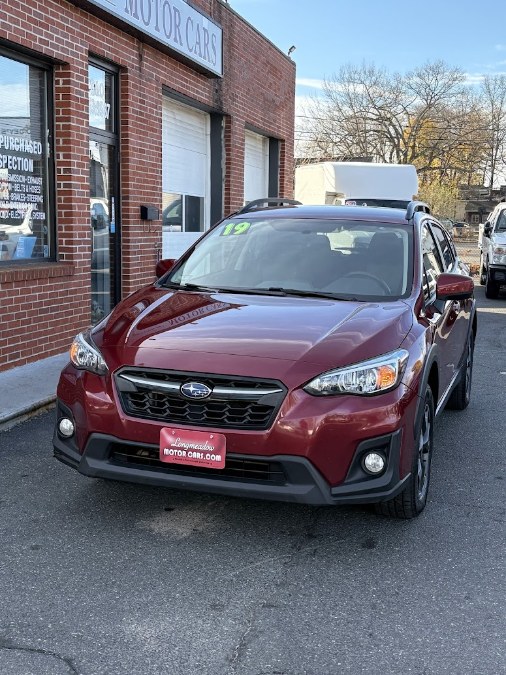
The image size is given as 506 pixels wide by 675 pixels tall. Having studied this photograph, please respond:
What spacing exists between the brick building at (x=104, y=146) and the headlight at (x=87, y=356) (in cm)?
325

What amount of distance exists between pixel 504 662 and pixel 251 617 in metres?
1.00

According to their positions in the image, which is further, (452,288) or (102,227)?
(102,227)

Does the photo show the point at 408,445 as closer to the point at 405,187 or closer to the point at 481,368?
the point at 481,368

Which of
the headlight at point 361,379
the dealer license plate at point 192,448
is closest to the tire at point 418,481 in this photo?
the headlight at point 361,379

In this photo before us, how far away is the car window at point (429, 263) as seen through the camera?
15.8 feet

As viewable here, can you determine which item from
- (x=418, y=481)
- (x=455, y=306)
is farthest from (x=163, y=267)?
(x=418, y=481)

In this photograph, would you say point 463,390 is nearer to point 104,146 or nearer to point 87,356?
point 87,356

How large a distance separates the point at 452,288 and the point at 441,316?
0.84ft

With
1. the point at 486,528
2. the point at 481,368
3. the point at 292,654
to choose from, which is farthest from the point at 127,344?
the point at 481,368

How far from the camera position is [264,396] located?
11.3ft

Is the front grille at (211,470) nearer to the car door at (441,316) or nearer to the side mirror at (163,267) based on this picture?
the car door at (441,316)

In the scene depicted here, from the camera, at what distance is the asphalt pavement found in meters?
2.82

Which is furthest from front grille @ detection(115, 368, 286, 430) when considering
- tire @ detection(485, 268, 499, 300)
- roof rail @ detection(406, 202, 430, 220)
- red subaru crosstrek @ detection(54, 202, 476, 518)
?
tire @ detection(485, 268, 499, 300)

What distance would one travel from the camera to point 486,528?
407 cm
